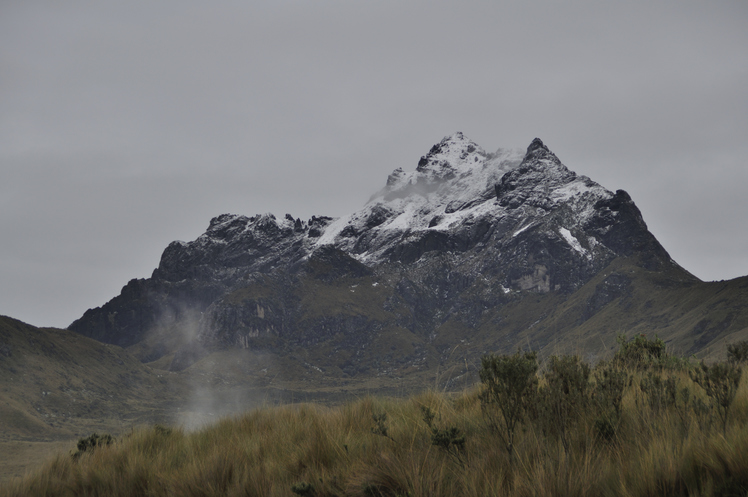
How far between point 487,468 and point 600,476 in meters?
0.88

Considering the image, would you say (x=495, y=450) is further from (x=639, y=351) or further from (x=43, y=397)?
(x=43, y=397)

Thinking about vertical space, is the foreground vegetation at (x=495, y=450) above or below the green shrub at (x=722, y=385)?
below

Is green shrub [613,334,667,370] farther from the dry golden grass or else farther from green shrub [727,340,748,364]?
the dry golden grass

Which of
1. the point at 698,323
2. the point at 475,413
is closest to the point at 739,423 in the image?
the point at 475,413

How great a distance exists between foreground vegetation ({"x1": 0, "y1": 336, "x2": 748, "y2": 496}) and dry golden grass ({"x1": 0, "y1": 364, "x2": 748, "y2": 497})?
2 centimetres

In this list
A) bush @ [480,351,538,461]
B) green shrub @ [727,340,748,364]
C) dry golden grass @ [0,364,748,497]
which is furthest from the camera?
green shrub @ [727,340,748,364]

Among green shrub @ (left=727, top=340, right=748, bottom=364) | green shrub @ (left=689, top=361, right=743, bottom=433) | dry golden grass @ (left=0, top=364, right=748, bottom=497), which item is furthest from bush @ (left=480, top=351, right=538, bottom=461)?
green shrub @ (left=727, top=340, right=748, bottom=364)

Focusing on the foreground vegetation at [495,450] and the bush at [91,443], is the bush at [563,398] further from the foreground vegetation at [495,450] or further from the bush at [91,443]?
the bush at [91,443]

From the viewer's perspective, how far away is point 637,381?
251 inches

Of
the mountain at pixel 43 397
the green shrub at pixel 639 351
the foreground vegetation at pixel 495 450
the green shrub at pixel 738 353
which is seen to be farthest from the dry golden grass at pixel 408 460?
the mountain at pixel 43 397

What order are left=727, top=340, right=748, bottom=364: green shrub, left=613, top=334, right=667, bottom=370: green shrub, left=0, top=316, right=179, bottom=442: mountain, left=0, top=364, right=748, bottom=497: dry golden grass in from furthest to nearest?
left=0, top=316, right=179, bottom=442: mountain < left=613, top=334, right=667, bottom=370: green shrub < left=727, top=340, right=748, bottom=364: green shrub < left=0, top=364, right=748, bottom=497: dry golden grass

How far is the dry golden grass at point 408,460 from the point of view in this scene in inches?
137

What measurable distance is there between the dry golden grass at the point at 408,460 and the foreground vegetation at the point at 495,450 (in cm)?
2

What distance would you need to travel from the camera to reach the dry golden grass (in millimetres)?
3492
